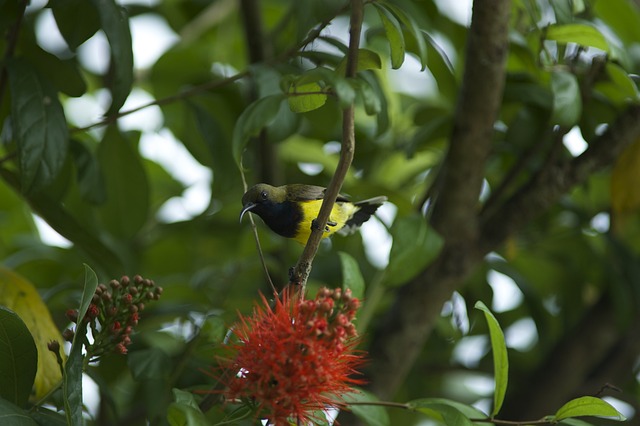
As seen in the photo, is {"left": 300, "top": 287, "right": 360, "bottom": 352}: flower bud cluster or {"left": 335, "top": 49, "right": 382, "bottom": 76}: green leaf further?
{"left": 335, "top": 49, "right": 382, "bottom": 76}: green leaf

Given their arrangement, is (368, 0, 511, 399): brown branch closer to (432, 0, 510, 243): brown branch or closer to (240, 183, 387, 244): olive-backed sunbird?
(432, 0, 510, 243): brown branch

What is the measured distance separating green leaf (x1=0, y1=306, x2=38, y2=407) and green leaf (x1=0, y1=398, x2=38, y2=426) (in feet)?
0.25

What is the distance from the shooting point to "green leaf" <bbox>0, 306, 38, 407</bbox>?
1062 mm

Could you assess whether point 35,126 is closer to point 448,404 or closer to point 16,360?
point 16,360

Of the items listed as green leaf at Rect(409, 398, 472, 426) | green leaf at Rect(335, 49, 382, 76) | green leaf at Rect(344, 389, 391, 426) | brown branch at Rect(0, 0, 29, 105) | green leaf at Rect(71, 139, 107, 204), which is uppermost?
brown branch at Rect(0, 0, 29, 105)

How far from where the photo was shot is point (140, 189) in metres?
1.76

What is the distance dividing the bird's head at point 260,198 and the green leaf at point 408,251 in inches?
9.4

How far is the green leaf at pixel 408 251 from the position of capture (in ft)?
5.01

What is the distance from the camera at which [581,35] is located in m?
1.43

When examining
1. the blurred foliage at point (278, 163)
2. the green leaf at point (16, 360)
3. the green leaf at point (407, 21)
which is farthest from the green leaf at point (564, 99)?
the green leaf at point (16, 360)

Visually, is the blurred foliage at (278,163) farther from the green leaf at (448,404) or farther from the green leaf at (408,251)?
the green leaf at (448,404)

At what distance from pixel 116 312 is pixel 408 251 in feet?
2.13

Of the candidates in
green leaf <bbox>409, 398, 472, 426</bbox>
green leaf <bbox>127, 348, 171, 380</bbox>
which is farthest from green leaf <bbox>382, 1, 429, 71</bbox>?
green leaf <bbox>127, 348, 171, 380</bbox>

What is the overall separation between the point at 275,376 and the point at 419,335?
0.81m
